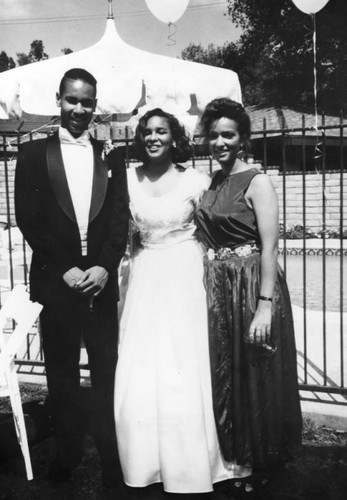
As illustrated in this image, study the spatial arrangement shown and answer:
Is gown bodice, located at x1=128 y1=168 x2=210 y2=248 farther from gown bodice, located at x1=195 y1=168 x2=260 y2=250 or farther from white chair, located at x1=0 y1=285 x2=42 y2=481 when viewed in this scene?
white chair, located at x1=0 y1=285 x2=42 y2=481

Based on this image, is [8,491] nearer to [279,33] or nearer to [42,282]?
[42,282]

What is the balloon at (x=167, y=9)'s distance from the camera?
3709 mm

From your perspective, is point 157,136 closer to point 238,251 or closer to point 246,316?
point 238,251

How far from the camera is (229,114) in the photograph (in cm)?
258

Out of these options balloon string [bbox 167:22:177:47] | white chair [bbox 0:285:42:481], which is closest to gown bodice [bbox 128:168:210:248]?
white chair [bbox 0:285:42:481]

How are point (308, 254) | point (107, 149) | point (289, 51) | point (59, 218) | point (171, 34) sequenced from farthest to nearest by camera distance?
point (289, 51) < point (308, 254) < point (171, 34) < point (107, 149) < point (59, 218)

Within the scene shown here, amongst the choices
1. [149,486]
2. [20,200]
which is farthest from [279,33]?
[149,486]

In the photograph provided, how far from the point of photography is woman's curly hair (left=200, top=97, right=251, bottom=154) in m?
2.58

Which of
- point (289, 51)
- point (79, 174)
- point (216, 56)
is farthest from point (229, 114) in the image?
point (216, 56)

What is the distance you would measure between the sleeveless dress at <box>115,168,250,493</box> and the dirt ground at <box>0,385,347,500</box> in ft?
0.52

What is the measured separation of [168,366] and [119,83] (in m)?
2.75

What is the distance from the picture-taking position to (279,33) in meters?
9.73

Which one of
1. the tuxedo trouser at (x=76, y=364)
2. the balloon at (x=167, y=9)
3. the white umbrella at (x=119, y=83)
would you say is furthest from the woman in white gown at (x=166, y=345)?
the white umbrella at (x=119, y=83)

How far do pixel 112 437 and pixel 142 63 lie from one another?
3237 millimetres
